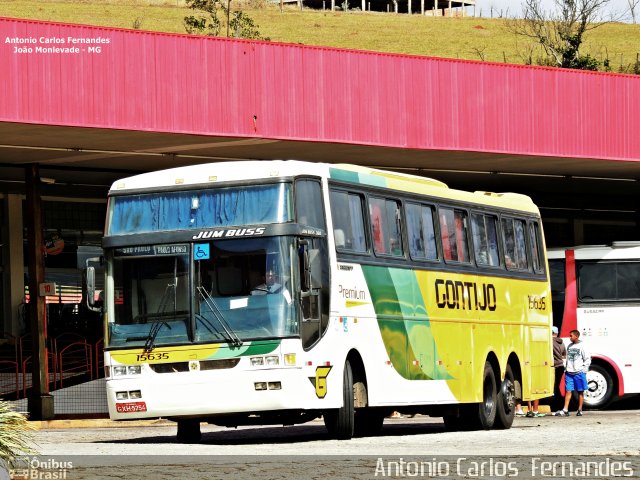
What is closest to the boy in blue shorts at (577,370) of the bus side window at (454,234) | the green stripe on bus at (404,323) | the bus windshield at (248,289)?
the bus side window at (454,234)

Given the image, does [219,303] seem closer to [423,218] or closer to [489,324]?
[423,218]

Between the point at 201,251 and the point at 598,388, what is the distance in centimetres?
1481

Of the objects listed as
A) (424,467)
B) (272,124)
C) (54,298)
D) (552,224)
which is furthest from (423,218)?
(552,224)

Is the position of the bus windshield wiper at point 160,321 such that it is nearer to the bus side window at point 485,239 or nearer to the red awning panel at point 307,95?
the bus side window at point 485,239

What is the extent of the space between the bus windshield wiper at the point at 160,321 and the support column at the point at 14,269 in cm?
2115

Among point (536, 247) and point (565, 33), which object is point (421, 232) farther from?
point (565, 33)

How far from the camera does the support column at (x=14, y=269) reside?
39125mm

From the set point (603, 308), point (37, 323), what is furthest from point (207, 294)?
point (603, 308)

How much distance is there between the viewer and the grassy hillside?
3853 inches

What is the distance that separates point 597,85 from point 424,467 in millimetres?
20078

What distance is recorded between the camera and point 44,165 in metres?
31.2

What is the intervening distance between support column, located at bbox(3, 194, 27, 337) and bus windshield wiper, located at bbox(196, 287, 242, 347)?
2151cm

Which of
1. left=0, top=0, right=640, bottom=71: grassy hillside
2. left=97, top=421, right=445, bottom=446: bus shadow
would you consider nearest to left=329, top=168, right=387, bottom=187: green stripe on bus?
left=97, top=421, right=445, bottom=446: bus shadow

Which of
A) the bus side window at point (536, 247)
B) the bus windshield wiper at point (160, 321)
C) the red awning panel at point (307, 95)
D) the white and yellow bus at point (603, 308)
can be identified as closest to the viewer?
the bus windshield wiper at point (160, 321)
